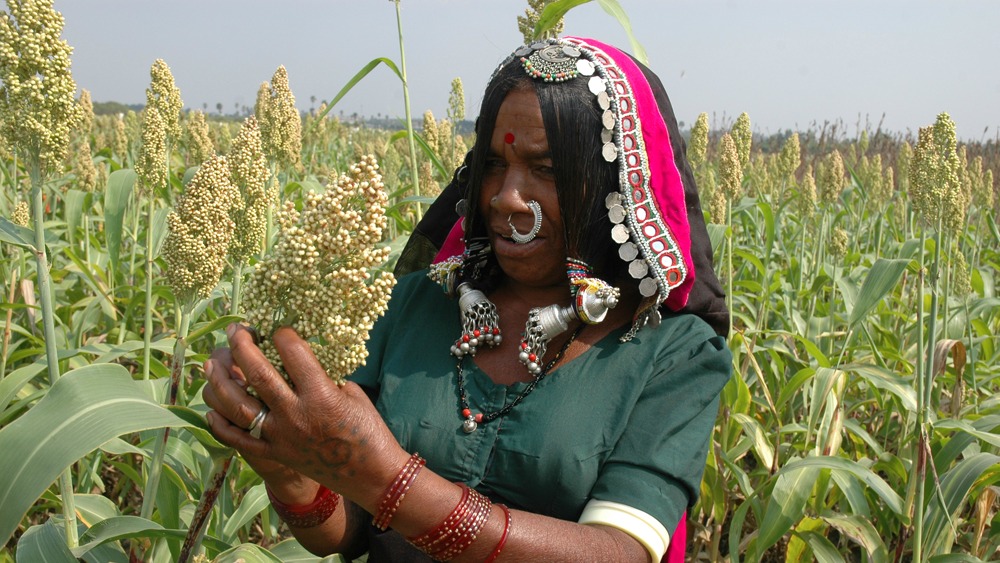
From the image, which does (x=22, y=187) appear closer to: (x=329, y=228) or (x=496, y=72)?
(x=496, y=72)

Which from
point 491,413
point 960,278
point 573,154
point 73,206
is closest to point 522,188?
point 573,154

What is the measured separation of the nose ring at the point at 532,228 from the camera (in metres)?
1.95

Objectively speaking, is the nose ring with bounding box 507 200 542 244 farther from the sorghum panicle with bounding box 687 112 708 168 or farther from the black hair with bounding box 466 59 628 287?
the sorghum panicle with bounding box 687 112 708 168

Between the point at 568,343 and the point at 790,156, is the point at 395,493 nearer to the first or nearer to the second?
the point at 568,343

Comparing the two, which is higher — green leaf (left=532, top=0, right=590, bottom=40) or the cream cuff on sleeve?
green leaf (left=532, top=0, right=590, bottom=40)

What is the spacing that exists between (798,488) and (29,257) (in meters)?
3.92

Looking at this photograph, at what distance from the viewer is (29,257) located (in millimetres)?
4402

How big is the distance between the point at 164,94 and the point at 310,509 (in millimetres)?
2208

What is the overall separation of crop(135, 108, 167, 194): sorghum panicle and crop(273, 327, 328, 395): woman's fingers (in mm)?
2199

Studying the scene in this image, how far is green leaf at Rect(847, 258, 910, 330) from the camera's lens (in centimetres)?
312

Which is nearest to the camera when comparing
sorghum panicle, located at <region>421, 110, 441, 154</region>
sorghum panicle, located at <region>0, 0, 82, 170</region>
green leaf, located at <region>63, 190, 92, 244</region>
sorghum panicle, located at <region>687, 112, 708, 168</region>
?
sorghum panicle, located at <region>0, 0, 82, 170</region>

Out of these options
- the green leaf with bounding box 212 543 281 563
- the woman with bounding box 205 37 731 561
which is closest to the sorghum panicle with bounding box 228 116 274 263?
the woman with bounding box 205 37 731 561

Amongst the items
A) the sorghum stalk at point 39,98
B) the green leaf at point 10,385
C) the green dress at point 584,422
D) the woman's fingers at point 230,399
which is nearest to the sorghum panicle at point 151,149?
the green leaf at point 10,385

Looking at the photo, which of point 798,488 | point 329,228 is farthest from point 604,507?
point 798,488
